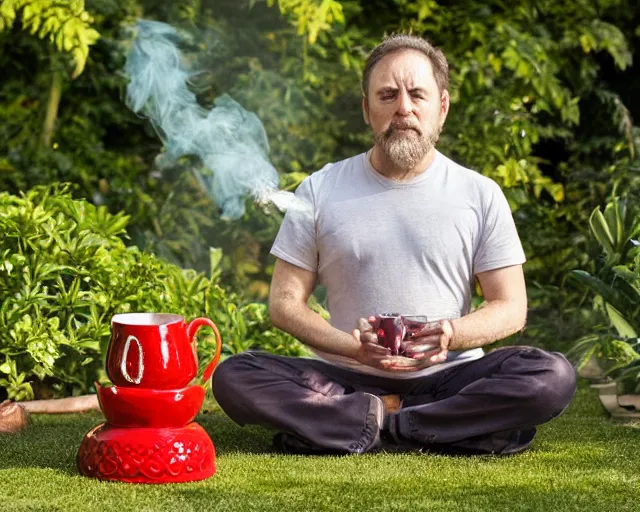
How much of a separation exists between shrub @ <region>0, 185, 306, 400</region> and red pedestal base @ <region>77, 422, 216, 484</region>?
121 centimetres

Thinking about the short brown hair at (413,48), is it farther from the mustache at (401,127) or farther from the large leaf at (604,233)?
the large leaf at (604,233)

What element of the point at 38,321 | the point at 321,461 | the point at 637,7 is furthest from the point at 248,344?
the point at 637,7

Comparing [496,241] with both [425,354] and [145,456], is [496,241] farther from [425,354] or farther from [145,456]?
[145,456]

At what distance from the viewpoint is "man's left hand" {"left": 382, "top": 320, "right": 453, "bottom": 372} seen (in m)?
3.29

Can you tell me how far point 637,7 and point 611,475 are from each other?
3.85 metres

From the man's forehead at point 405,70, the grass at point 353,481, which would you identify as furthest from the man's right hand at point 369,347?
the man's forehead at point 405,70

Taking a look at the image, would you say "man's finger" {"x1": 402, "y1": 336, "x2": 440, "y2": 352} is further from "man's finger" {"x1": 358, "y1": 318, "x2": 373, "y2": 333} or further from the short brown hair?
the short brown hair

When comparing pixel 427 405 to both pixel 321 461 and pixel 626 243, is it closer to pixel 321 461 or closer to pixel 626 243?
pixel 321 461

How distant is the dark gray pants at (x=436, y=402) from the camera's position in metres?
3.38

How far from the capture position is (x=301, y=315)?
351 cm

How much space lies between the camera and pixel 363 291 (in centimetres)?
353

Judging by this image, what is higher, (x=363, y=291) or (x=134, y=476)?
(x=363, y=291)

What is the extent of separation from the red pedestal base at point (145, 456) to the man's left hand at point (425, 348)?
585mm

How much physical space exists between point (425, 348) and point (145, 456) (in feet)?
2.64
